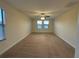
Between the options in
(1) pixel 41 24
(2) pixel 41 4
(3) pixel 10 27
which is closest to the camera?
(2) pixel 41 4

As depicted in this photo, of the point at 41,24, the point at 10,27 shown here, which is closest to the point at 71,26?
the point at 10,27

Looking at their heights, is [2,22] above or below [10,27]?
above

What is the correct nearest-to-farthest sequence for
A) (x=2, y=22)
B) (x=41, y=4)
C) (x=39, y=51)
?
(x=2, y=22)
(x=39, y=51)
(x=41, y=4)

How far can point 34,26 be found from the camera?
14203mm

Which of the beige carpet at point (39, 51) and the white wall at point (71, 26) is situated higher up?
the white wall at point (71, 26)

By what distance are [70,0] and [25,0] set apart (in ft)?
5.55

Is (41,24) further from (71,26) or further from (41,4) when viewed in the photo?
(41,4)

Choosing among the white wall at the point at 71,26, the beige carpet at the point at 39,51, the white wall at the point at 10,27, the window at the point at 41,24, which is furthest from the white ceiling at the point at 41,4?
the window at the point at 41,24

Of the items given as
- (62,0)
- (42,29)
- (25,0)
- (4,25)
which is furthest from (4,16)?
(42,29)

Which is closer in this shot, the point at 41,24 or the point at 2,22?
the point at 2,22

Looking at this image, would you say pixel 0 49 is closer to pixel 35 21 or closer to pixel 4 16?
pixel 4 16

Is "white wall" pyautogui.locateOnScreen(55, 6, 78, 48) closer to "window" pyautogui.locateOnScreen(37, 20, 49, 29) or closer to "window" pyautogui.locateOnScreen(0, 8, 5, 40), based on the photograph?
"window" pyautogui.locateOnScreen(0, 8, 5, 40)

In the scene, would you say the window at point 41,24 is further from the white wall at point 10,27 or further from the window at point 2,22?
the window at point 2,22

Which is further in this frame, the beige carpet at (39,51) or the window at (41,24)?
the window at (41,24)
